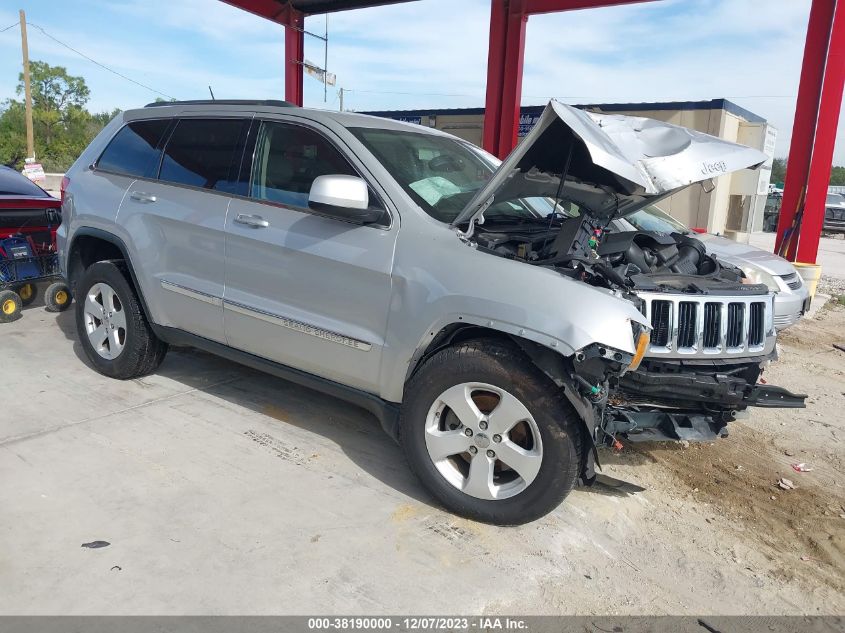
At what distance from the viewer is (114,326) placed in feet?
15.4

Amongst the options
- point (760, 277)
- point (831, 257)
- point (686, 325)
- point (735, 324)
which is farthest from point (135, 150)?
point (831, 257)

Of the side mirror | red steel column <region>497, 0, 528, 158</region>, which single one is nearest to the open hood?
the side mirror

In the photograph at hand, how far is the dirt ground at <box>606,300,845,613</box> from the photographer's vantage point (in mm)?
3021

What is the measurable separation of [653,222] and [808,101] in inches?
146

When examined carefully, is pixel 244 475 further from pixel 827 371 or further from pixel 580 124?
pixel 827 371

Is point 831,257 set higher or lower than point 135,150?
lower

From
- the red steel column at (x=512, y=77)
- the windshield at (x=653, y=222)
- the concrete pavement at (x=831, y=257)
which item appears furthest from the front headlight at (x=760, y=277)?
the concrete pavement at (x=831, y=257)

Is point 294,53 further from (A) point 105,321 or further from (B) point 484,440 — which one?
(B) point 484,440

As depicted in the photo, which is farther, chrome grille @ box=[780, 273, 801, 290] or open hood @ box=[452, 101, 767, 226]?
chrome grille @ box=[780, 273, 801, 290]

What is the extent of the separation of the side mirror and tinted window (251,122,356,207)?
0.32 m

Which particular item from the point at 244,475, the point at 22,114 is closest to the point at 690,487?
the point at 244,475

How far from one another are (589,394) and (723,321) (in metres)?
0.88

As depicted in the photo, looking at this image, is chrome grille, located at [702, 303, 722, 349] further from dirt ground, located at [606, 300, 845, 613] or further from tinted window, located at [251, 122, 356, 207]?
tinted window, located at [251, 122, 356, 207]

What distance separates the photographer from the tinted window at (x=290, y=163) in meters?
3.65
